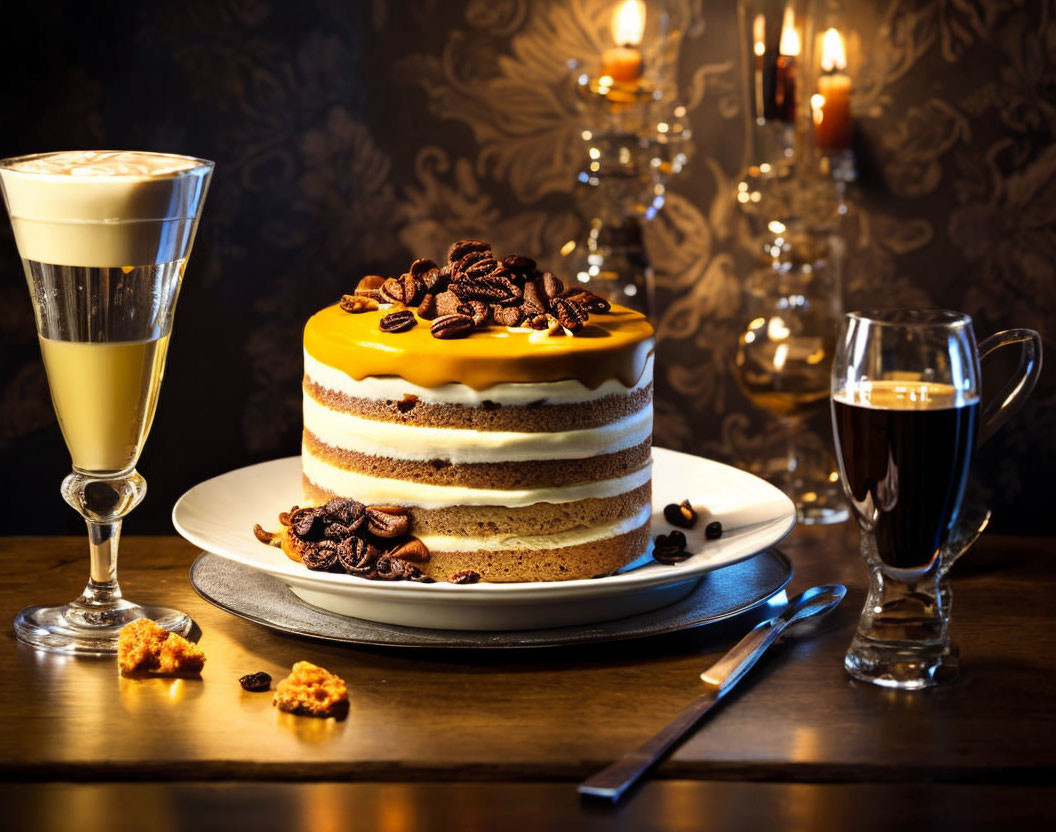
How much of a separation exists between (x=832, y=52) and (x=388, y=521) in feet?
5.05

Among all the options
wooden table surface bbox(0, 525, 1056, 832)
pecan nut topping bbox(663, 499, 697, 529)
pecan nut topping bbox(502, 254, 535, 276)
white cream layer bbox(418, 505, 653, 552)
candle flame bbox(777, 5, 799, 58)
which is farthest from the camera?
candle flame bbox(777, 5, 799, 58)

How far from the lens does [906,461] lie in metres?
1.29

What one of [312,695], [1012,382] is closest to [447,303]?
[312,695]

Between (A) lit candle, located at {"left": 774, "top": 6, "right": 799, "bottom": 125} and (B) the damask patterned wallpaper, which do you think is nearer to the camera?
(A) lit candle, located at {"left": 774, "top": 6, "right": 799, "bottom": 125}

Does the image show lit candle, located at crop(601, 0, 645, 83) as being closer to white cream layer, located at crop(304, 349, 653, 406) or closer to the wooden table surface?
white cream layer, located at crop(304, 349, 653, 406)

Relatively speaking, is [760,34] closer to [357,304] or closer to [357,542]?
[357,304]

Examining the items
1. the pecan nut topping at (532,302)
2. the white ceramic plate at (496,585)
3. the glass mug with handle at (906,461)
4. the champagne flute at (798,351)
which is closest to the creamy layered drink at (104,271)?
the white ceramic plate at (496,585)

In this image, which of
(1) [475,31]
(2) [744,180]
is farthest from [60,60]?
(2) [744,180]

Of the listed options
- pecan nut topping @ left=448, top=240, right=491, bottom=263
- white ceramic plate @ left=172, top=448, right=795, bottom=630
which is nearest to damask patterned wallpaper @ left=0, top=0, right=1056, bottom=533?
white ceramic plate @ left=172, top=448, right=795, bottom=630

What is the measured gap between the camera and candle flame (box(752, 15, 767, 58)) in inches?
90.3

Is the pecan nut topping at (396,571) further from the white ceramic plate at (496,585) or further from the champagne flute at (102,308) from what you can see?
the champagne flute at (102,308)

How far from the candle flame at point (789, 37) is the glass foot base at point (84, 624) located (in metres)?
1.35

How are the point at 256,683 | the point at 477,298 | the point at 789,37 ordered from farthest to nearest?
the point at 789,37 < the point at 477,298 < the point at 256,683

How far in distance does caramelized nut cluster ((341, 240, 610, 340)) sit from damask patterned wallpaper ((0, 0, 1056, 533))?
1201 mm
